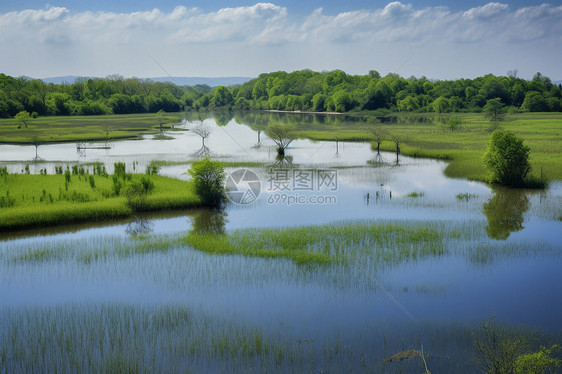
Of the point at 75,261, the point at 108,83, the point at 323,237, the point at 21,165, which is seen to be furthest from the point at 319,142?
the point at 108,83

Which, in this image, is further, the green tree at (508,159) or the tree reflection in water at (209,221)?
the green tree at (508,159)

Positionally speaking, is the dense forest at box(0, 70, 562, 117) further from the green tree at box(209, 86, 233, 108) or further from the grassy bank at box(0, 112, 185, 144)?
the grassy bank at box(0, 112, 185, 144)

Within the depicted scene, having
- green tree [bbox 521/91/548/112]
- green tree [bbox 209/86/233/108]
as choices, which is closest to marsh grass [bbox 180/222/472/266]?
green tree [bbox 521/91/548/112]

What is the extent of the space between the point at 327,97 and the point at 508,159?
94.2 meters

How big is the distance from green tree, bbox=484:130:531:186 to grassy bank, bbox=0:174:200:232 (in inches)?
635

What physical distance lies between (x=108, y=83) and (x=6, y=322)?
109341 mm

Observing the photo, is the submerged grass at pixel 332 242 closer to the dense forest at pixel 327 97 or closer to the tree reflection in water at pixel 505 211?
the tree reflection in water at pixel 505 211

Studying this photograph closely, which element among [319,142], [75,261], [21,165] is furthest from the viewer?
[319,142]

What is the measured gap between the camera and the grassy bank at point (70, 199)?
2031 centimetres

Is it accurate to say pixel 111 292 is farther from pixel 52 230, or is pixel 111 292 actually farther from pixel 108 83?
pixel 108 83

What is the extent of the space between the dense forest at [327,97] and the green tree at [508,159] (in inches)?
2515

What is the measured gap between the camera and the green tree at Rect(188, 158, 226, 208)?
23362mm

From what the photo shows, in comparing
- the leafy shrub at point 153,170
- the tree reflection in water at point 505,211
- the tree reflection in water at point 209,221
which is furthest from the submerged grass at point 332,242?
the leafy shrub at point 153,170

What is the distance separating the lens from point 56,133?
5950 centimetres
